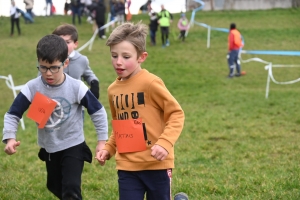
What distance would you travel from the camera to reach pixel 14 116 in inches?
169

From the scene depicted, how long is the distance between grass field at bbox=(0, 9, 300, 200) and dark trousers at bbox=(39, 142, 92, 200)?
1175 millimetres

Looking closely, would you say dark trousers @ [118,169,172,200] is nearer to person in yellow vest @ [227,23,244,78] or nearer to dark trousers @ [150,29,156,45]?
person in yellow vest @ [227,23,244,78]

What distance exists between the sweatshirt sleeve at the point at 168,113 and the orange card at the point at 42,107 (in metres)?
0.94

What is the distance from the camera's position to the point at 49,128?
14.4ft

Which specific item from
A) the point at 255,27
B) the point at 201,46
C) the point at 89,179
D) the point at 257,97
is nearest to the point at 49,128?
the point at 89,179

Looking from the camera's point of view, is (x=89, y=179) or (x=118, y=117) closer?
(x=118, y=117)

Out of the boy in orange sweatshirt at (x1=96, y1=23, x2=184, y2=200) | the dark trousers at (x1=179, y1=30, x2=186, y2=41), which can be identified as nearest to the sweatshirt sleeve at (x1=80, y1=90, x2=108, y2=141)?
the boy in orange sweatshirt at (x1=96, y1=23, x2=184, y2=200)

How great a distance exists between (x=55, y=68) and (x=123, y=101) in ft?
2.30

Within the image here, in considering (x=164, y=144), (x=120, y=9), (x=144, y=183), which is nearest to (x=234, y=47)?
(x=120, y=9)

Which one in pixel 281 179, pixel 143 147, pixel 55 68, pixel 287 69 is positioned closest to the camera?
pixel 143 147

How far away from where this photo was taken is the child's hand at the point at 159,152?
11.8ft

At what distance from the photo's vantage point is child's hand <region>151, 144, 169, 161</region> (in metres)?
3.59

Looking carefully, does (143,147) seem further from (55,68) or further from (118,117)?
(55,68)

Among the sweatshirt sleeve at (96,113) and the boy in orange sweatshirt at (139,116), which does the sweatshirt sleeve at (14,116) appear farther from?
the boy in orange sweatshirt at (139,116)
